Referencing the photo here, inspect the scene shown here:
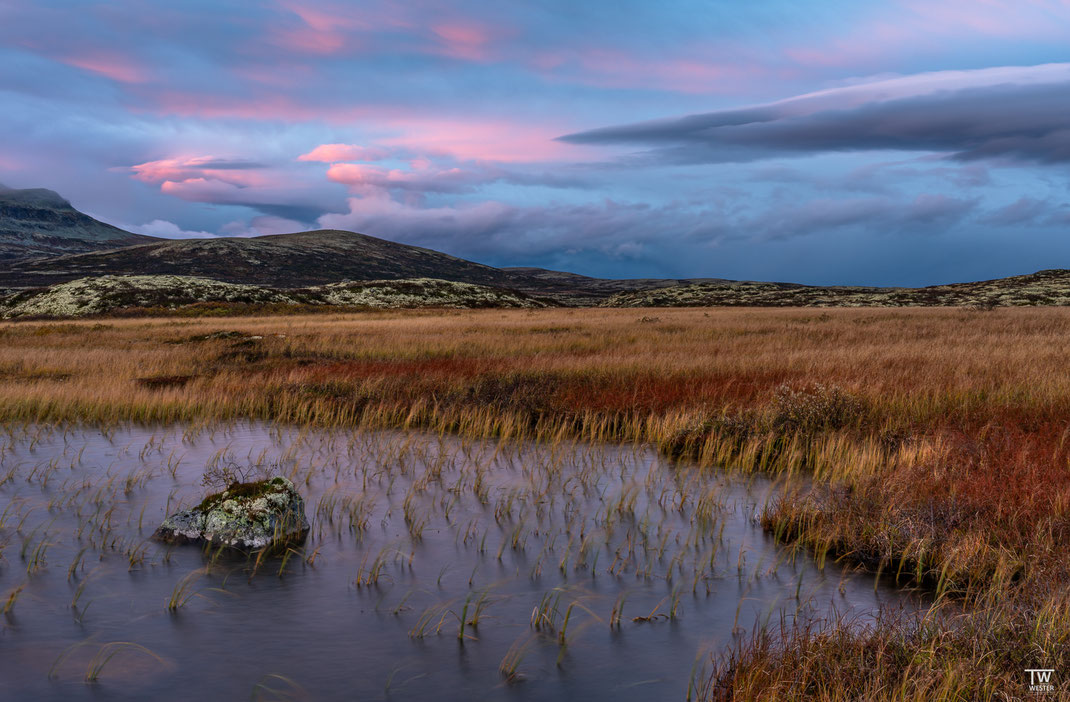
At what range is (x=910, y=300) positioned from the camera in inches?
3157

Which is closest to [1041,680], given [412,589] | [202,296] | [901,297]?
[412,589]

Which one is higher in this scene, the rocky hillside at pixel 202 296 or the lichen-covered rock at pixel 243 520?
the rocky hillside at pixel 202 296

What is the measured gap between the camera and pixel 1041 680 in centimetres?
399

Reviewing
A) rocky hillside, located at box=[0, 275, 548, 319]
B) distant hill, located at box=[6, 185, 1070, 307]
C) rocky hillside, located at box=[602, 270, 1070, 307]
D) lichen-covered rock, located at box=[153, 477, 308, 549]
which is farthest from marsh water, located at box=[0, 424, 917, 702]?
distant hill, located at box=[6, 185, 1070, 307]

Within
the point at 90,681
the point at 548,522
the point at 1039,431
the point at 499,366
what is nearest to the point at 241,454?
the point at 548,522

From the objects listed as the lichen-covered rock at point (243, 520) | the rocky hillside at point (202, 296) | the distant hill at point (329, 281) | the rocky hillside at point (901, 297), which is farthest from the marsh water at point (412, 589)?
the distant hill at point (329, 281)

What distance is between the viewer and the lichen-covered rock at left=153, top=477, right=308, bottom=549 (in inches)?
278

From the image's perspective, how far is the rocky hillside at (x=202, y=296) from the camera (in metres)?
60.4

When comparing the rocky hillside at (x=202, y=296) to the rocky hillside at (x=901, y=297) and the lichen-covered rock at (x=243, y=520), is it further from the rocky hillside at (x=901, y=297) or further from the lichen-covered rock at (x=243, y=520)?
Result: the lichen-covered rock at (x=243, y=520)

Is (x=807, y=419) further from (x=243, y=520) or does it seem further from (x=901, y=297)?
(x=901, y=297)

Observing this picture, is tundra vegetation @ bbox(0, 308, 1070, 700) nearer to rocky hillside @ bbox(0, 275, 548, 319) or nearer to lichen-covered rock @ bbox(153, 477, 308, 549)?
lichen-covered rock @ bbox(153, 477, 308, 549)

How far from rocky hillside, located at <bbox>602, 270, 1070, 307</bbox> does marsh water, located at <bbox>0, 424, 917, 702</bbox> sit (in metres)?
69.5

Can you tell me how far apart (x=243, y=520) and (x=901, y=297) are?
9073cm

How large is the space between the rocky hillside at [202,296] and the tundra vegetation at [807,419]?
3665 cm
